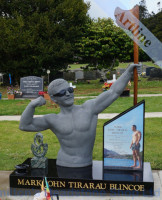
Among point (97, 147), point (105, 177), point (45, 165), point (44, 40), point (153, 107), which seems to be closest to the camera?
point (105, 177)

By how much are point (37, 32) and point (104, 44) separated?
5560 mm

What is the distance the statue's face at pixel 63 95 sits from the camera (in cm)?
550

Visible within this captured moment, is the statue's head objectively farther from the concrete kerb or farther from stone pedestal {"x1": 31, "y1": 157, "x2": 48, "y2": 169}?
the concrete kerb

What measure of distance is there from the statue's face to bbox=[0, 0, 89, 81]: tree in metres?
19.0

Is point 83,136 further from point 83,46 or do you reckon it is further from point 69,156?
point 83,46

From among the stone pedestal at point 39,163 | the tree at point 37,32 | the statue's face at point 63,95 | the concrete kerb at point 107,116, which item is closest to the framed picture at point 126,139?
the statue's face at point 63,95

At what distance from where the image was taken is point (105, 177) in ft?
17.8

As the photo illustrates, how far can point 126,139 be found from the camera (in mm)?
5664

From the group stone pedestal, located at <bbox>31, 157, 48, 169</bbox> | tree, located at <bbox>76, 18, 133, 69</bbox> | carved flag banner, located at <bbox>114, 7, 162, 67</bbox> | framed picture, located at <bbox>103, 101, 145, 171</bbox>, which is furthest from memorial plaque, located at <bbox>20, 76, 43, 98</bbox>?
carved flag banner, located at <bbox>114, 7, 162, 67</bbox>

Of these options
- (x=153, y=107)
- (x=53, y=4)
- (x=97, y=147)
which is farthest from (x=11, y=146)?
(x=53, y=4)

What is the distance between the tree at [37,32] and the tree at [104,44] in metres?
0.88

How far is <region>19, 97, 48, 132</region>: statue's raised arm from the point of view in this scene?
5.31 metres

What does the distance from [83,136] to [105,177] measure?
31.7 inches

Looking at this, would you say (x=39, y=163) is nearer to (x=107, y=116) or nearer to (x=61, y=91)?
(x=61, y=91)
